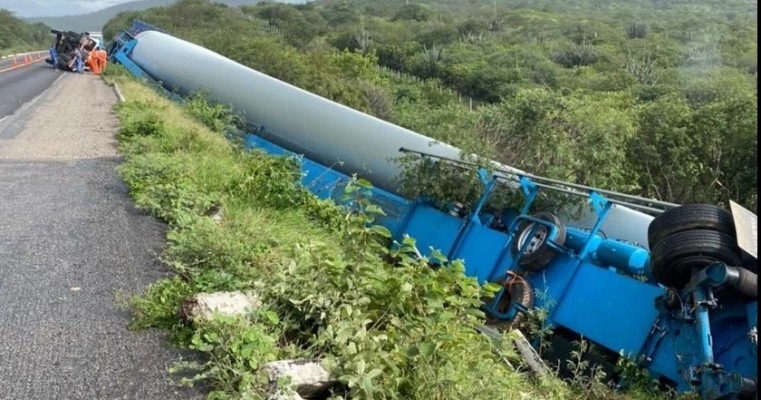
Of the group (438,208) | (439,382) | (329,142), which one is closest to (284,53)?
(329,142)

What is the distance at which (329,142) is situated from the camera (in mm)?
11492

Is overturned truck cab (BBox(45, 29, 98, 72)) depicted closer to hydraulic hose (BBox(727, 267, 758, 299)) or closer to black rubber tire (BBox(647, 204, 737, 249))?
black rubber tire (BBox(647, 204, 737, 249))

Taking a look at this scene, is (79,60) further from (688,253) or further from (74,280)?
(688,253)

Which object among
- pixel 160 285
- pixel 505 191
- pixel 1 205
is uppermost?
pixel 505 191

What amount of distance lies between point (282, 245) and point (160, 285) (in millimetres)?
1124

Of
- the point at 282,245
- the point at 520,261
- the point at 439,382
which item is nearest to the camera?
the point at 439,382

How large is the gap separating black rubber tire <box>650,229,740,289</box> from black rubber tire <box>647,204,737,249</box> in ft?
0.16

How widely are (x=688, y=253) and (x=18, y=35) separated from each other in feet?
282

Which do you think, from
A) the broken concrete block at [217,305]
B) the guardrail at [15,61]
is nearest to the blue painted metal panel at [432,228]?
the broken concrete block at [217,305]

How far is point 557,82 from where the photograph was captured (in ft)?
A: 138

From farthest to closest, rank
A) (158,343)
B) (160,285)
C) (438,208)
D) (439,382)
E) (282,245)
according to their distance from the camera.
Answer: (438,208) → (282,245) → (160,285) → (158,343) → (439,382)

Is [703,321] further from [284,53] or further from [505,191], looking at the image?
[284,53]

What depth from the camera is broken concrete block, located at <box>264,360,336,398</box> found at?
311cm

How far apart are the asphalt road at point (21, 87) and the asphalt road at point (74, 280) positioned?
8050mm
